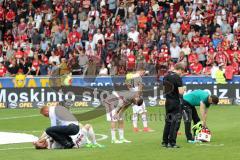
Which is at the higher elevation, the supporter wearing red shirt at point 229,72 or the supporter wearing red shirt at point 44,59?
the supporter wearing red shirt at point 44,59

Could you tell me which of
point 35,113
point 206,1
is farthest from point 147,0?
point 35,113

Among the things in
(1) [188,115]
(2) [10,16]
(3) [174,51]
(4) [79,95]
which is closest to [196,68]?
(3) [174,51]

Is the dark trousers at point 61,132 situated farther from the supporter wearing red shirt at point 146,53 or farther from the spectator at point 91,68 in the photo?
the supporter wearing red shirt at point 146,53

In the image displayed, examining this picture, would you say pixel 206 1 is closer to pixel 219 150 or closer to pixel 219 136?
pixel 219 136

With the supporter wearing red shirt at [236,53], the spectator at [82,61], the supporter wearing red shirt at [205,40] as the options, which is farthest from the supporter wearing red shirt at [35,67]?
the supporter wearing red shirt at [236,53]

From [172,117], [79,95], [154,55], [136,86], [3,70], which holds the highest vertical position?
[154,55]

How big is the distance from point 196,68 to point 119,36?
18.9 ft

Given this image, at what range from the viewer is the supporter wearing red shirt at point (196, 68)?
3806 cm

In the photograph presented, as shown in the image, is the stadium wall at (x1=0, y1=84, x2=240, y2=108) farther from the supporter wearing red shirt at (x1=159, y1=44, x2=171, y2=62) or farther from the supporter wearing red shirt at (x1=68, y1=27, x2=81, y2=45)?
the supporter wearing red shirt at (x1=68, y1=27, x2=81, y2=45)

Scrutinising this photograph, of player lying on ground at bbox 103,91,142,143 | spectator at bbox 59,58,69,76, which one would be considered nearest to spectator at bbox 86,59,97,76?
spectator at bbox 59,58,69,76

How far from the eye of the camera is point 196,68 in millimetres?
38156

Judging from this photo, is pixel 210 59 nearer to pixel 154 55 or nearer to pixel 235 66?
pixel 235 66

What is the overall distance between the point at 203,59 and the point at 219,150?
20.6 meters

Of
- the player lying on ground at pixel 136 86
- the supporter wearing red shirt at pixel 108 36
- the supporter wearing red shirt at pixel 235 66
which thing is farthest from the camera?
the supporter wearing red shirt at pixel 108 36
